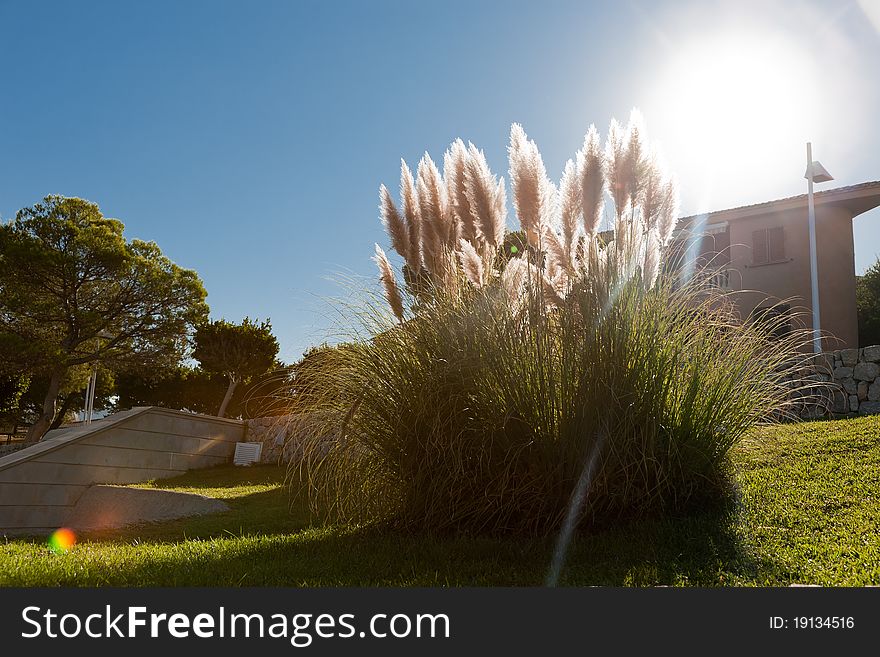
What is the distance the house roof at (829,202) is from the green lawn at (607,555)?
12.4m

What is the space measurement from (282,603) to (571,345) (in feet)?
6.19

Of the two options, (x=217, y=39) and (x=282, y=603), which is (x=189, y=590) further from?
(x=217, y=39)

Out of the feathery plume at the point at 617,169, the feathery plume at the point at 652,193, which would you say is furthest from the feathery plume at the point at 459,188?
the feathery plume at the point at 652,193

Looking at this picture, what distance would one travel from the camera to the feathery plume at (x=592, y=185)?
12.3 feet

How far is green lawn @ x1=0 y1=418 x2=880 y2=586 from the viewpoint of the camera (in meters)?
2.56

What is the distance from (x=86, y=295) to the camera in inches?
713

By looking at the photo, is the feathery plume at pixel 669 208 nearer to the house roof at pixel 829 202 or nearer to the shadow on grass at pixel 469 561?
the shadow on grass at pixel 469 561

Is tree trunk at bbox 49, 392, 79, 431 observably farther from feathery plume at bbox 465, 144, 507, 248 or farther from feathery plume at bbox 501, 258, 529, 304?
feathery plume at bbox 501, 258, 529, 304

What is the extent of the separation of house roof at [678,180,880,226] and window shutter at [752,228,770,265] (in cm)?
51

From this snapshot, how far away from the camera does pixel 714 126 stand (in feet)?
20.5

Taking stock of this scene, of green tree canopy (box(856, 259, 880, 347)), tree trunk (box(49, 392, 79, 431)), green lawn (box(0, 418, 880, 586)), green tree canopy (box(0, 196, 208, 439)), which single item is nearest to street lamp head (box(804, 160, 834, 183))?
green tree canopy (box(856, 259, 880, 347))

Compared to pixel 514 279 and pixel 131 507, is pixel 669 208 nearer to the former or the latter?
pixel 514 279

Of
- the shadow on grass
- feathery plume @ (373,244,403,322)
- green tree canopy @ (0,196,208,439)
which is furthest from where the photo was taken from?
green tree canopy @ (0,196,208,439)

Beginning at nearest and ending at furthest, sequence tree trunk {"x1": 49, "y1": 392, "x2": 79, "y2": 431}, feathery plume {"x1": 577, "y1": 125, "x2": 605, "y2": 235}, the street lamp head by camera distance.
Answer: feathery plume {"x1": 577, "y1": 125, "x2": 605, "y2": 235}, the street lamp head, tree trunk {"x1": 49, "y1": 392, "x2": 79, "y2": 431}
